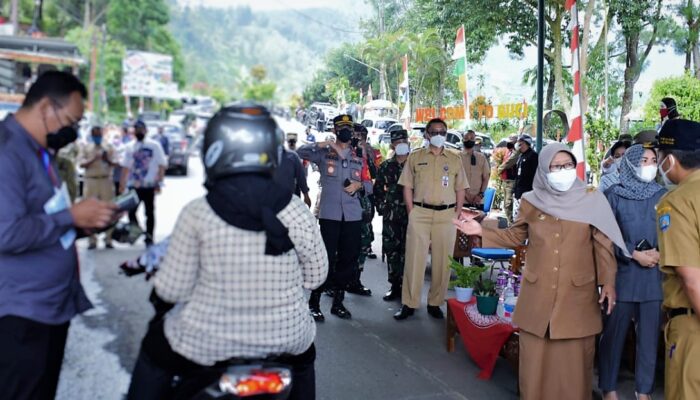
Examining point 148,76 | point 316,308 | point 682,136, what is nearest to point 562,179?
point 682,136

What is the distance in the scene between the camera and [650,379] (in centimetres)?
412

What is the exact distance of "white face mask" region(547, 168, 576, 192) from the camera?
371 centimetres

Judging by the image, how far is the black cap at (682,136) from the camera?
9.27 feet

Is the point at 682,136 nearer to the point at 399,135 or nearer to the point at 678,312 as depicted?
the point at 678,312

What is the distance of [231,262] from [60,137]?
975mm

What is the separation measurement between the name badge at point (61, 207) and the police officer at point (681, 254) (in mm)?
2372

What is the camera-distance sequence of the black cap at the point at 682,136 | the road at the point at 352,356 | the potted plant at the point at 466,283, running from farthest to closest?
the potted plant at the point at 466,283 → the road at the point at 352,356 → the black cap at the point at 682,136

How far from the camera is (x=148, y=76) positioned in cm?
256

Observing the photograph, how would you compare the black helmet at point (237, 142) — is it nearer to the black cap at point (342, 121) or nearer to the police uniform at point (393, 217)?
the black cap at point (342, 121)

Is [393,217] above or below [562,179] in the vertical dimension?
below

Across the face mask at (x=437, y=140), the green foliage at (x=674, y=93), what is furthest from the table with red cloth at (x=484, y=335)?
the green foliage at (x=674, y=93)

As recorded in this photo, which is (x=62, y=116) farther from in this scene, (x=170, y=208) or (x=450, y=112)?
(x=450, y=112)

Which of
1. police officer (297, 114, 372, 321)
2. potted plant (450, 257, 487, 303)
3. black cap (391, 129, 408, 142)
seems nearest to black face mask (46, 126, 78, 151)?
potted plant (450, 257, 487, 303)

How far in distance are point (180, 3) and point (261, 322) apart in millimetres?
1308
